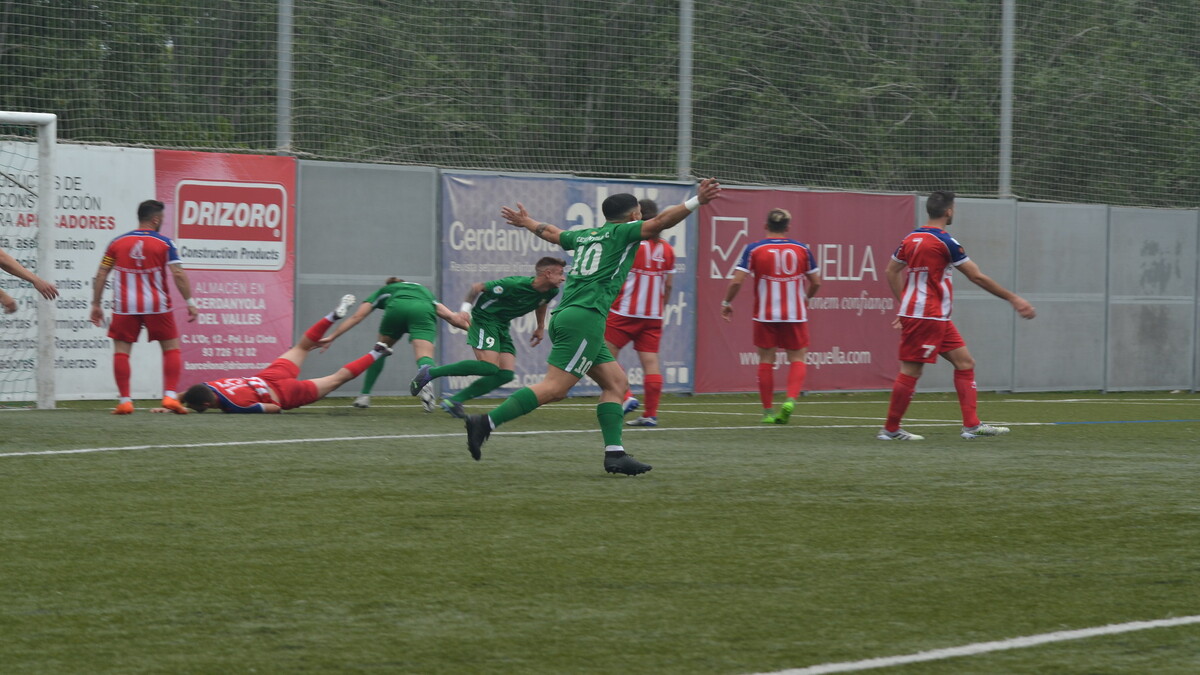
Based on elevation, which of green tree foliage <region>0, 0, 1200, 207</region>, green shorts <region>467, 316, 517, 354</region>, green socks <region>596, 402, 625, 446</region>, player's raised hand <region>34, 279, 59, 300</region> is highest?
green tree foliage <region>0, 0, 1200, 207</region>

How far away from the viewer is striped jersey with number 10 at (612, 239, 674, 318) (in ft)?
41.6

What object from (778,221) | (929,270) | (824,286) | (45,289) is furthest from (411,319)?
(824,286)

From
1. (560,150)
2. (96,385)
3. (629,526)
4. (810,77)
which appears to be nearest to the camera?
(629,526)

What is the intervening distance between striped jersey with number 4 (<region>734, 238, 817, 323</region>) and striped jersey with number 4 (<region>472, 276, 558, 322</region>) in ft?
6.50

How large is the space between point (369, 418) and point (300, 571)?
718 centimetres

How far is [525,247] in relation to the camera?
16.6 meters

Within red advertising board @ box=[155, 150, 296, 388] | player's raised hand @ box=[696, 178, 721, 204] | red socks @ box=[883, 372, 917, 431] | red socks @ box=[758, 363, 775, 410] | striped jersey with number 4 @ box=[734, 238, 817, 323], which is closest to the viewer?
player's raised hand @ box=[696, 178, 721, 204]

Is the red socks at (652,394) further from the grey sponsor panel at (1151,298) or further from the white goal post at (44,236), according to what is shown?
the grey sponsor panel at (1151,298)

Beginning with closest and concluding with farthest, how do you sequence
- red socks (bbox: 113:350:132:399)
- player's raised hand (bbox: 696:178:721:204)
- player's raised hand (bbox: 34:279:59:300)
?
1. player's raised hand (bbox: 696:178:721:204)
2. player's raised hand (bbox: 34:279:59:300)
3. red socks (bbox: 113:350:132:399)

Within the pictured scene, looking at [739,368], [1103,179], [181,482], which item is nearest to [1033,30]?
[1103,179]

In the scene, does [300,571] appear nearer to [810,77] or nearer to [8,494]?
[8,494]

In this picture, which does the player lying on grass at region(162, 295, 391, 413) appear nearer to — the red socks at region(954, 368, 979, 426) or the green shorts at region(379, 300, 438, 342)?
the green shorts at region(379, 300, 438, 342)

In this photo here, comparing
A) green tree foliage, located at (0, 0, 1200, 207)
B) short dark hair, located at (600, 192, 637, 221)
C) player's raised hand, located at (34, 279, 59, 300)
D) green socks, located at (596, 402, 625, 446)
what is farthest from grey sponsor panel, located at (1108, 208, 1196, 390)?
player's raised hand, located at (34, 279, 59, 300)

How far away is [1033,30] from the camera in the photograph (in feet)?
67.5
